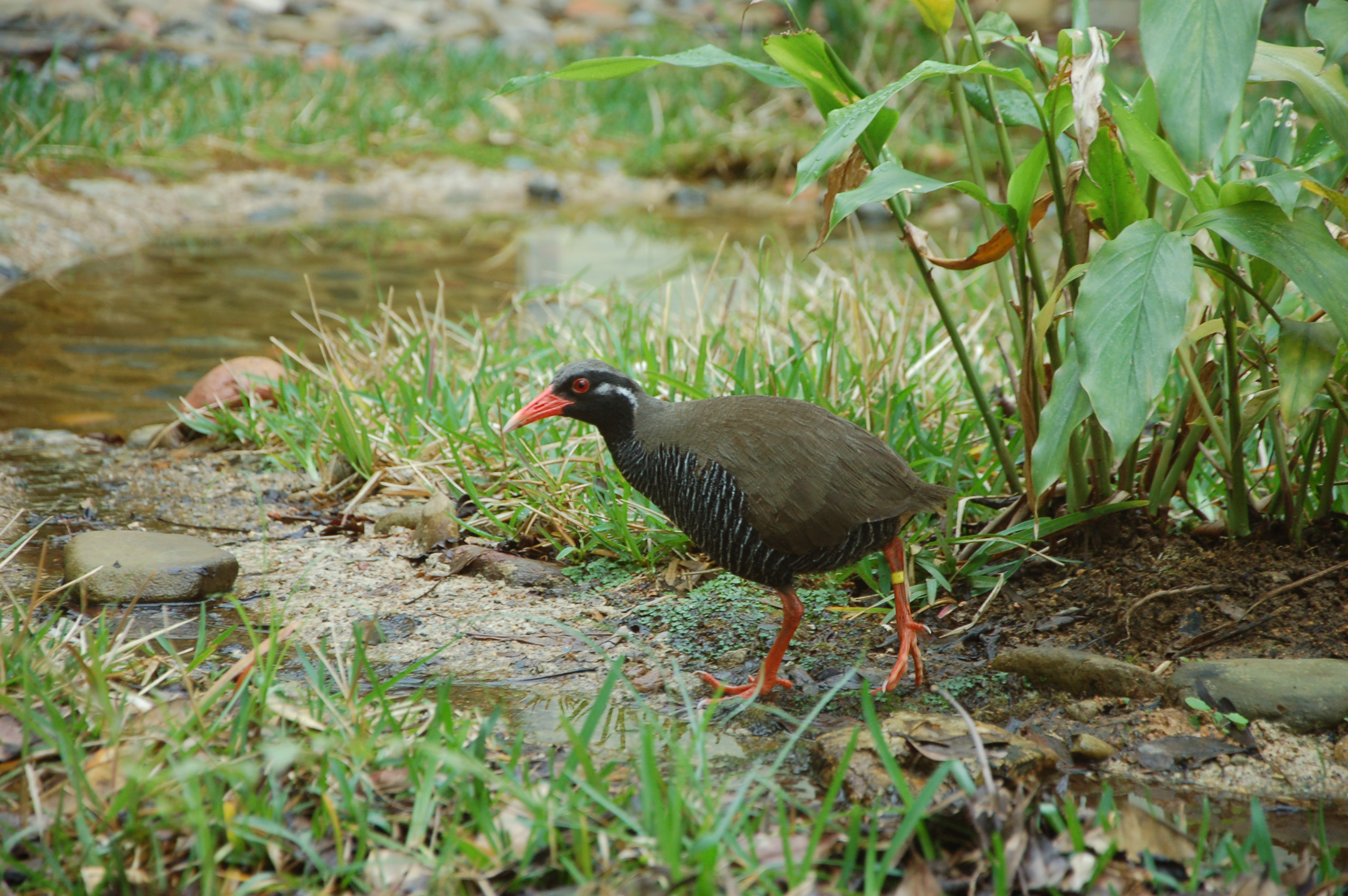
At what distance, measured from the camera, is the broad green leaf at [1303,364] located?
249 centimetres

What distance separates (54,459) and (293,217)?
515 centimetres

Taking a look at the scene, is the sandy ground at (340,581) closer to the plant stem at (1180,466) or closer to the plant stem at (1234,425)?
the plant stem at (1180,466)

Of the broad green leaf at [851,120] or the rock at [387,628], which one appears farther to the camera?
the rock at [387,628]

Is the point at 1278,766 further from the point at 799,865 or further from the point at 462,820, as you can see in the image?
the point at 462,820

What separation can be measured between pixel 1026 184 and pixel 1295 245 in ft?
1.96

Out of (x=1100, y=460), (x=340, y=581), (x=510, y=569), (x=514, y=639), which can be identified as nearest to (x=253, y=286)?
(x=340, y=581)

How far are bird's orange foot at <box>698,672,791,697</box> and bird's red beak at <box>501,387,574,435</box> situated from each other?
0.85 m

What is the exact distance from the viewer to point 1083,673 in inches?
108

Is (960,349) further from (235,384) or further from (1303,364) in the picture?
(235,384)

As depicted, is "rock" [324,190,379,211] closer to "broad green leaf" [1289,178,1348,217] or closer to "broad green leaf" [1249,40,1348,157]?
"broad green leaf" [1249,40,1348,157]

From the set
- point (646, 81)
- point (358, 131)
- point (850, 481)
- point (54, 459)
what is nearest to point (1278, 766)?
point (850, 481)

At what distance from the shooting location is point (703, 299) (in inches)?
200

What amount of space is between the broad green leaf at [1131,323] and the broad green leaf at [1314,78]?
19.2 inches

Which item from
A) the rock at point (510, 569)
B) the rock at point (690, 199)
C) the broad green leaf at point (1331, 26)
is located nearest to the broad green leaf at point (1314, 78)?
the broad green leaf at point (1331, 26)
